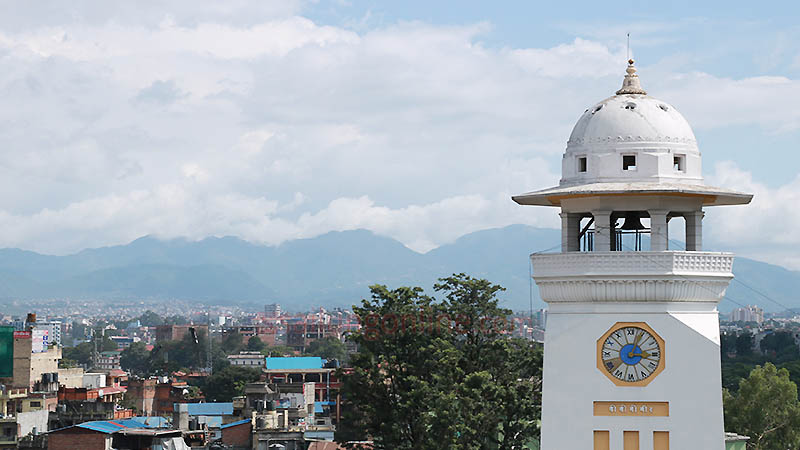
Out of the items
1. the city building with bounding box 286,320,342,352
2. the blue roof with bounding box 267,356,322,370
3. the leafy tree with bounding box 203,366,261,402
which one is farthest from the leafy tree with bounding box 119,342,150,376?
the leafy tree with bounding box 203,366,261,402

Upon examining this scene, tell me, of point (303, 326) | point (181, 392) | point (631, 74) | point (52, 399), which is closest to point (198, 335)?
point (303, 326)

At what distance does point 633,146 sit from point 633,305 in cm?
169

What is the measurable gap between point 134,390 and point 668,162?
64.9 metres

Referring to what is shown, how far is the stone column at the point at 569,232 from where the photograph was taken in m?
14.7

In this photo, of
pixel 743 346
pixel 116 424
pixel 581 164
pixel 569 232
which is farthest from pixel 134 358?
pixel 581 164

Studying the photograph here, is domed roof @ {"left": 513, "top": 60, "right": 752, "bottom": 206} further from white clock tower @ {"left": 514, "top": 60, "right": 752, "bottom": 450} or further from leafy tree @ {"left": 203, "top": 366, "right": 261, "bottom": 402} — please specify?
leafy tree @ {"left": 203, "top": 366, "right": 261, "bottom": 402}

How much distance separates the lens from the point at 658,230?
14.3 m

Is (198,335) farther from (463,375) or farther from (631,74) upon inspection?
(631,74)

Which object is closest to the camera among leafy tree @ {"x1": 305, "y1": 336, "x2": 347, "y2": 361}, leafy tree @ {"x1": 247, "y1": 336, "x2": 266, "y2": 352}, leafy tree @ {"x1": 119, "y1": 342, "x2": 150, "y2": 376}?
leafy tree @ {"x1": 305, "y1": 336, "x2": 347, "y2": 361}

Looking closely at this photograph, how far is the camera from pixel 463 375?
30.2m

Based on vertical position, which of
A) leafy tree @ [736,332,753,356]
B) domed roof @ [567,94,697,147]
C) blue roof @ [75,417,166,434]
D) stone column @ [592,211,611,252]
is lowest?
blue roof @ [75,417,166,434]

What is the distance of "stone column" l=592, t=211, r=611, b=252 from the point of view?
→ 47.1 feet

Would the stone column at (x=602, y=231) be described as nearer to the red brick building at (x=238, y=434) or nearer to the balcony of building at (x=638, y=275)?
the balcony of building at (x=638, y=275)

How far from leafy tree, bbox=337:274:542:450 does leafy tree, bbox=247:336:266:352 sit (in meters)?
123
